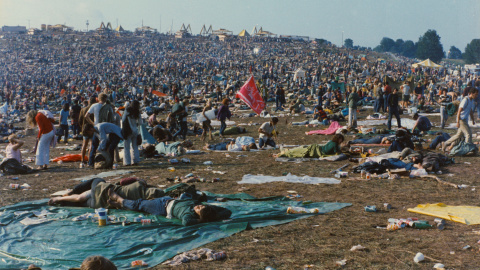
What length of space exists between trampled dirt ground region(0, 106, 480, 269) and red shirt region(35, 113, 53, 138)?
3.03ft

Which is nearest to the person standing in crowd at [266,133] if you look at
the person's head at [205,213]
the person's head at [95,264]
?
the person's head at [205,213]

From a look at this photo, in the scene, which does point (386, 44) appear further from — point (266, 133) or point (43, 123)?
point (43, 123)

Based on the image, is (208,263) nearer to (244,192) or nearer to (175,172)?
(244,192)

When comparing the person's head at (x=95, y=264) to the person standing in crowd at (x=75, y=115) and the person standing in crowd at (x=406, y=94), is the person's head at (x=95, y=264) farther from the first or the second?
the person standing in crowd at (x=406, y=94)

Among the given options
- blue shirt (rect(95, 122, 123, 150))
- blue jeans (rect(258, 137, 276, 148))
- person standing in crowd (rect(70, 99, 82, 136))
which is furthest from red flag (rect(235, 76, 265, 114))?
person standing in crowd (rect(70, 99, 82, 136))

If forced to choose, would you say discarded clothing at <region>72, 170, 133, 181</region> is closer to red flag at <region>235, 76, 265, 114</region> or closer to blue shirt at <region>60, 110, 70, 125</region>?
red flag at <region>235, 76, 265, 114</region>

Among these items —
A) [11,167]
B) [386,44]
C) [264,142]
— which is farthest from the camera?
[386,44]

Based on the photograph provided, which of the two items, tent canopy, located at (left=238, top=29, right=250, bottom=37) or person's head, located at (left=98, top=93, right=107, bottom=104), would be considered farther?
tent canopy, located at (left=238, top=29, right=250, bottom=37)

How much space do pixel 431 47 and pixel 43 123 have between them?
395 feet

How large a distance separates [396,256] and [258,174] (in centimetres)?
526

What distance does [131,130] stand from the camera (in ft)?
36.0

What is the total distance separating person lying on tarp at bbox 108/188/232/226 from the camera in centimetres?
613

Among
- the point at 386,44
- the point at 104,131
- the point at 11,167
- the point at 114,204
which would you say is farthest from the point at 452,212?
the point at 386,44

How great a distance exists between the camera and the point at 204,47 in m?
82.6
